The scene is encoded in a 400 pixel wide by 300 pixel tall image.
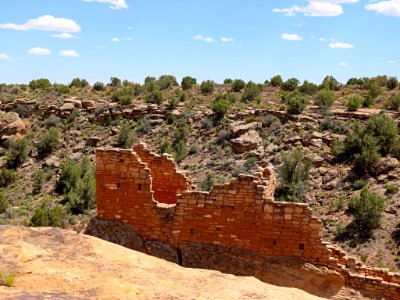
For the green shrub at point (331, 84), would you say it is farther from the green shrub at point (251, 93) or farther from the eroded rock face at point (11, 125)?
the eroded rock face at point (11, 125)

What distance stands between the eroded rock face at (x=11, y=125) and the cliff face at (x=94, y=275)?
3507 centimetres

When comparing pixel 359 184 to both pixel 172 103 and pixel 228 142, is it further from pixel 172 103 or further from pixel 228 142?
pixel 172 103

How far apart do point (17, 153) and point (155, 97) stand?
12.8 metres

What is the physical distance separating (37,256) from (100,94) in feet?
137

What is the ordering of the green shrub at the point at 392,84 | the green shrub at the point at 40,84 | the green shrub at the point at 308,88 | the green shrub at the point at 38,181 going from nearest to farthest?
the green shrub at the point at 38,181
the green shrub at the point at 308,88
the green shrub at the point at 392,84
the green shrub at the point at 40,84

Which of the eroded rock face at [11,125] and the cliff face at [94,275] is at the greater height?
the eroded rock face at [11,125]

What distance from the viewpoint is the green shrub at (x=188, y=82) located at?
157ft

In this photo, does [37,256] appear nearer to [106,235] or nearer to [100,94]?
[106,235]

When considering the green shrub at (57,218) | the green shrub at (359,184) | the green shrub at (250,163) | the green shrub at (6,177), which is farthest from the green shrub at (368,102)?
the green shrub at (6,177)

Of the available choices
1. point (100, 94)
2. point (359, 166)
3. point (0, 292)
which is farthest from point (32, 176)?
point (0, 292)

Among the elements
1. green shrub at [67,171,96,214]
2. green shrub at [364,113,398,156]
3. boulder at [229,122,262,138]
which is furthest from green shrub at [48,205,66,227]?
green shrub at [364,113,398,156]

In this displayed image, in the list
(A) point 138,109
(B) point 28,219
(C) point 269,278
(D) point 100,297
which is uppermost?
(A) point 138,109

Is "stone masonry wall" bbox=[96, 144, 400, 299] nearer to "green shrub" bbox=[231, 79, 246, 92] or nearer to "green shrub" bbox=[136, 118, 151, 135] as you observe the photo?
"green shrub" bbox=[136, 118, 151, 135]

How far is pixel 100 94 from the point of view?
46.9 meters
